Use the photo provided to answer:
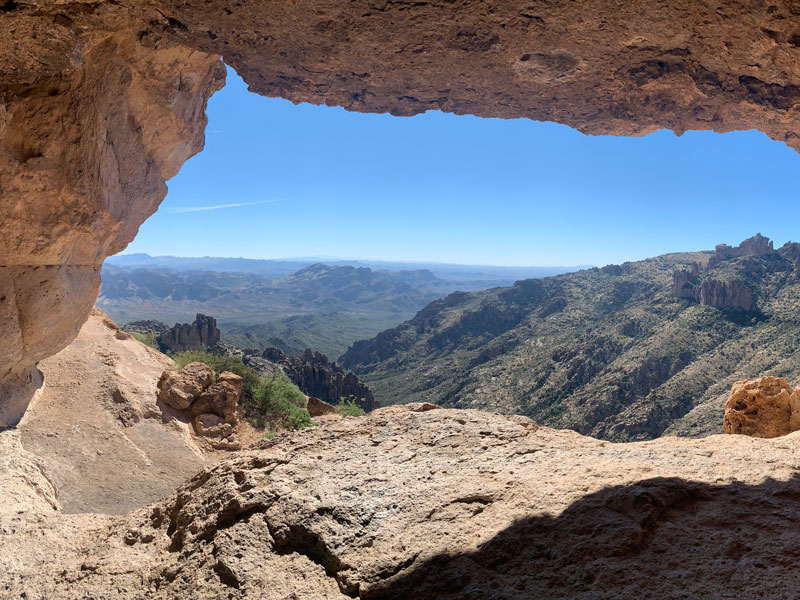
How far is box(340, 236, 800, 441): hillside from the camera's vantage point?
42.2 meters

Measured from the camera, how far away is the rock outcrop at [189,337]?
150 ft

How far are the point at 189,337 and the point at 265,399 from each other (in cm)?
3116

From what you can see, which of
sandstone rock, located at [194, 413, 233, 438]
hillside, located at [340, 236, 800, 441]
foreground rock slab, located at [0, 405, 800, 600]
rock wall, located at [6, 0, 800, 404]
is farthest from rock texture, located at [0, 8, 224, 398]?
hillside, located at [340, 236, 800, 441]

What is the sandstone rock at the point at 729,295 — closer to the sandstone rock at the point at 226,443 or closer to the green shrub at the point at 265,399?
the green shrub at the point at 265,399

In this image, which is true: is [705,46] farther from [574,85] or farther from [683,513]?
[683,513]

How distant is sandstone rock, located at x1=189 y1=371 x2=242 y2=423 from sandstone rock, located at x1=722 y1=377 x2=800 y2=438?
44.2 feet

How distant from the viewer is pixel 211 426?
48.5ft

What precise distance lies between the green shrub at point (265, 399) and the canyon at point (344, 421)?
15.1 ft

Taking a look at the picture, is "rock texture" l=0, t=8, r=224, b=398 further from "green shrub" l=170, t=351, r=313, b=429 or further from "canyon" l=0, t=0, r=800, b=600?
"green shrub" l=170, t=351, r=313, b=429

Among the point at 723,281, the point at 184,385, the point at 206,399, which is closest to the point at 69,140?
the point at 184,385

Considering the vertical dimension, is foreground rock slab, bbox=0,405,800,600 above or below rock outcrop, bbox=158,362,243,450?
above

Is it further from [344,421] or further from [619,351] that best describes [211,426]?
[619,351]

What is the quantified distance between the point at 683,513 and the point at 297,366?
45.4 metres

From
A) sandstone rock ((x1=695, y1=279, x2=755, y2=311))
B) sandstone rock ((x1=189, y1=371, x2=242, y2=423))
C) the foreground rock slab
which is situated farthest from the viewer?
sandstone rock ((x1=695, y1=279, x2=755, y2=311))
